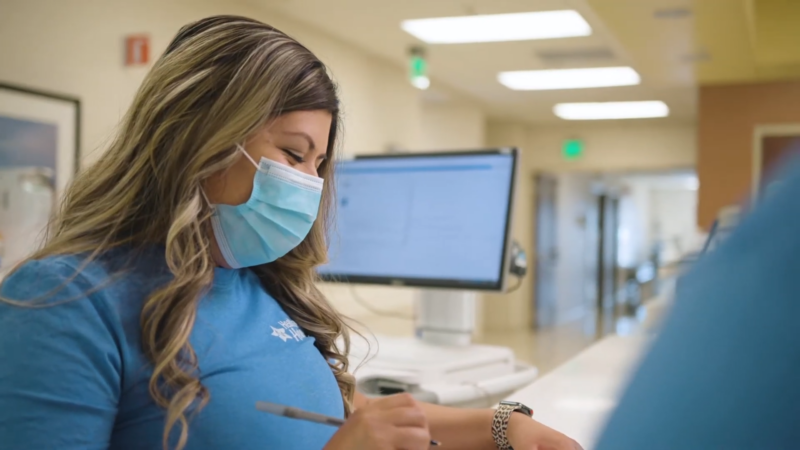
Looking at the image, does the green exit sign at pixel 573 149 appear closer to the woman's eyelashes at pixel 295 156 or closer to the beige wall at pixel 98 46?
the beige wall at pixel 98 46

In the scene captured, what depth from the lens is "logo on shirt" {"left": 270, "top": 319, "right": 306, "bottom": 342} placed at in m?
1.01

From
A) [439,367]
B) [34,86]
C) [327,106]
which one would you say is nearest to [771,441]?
[327,106]

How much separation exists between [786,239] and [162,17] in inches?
163

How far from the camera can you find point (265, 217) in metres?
1.06

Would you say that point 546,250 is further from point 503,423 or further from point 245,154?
point 245,154

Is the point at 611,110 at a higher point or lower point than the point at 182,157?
higher

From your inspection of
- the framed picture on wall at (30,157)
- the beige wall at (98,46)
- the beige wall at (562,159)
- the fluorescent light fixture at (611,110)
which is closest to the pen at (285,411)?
the beige wall at (98,46)

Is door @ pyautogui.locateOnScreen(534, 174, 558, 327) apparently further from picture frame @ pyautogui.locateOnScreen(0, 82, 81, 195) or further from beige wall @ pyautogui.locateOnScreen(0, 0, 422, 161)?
picture frame @ pyautogui.locateOnScreen(0, 82, 81, 195)

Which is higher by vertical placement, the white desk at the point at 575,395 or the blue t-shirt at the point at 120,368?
the blue t-shirt at the point at 120,368

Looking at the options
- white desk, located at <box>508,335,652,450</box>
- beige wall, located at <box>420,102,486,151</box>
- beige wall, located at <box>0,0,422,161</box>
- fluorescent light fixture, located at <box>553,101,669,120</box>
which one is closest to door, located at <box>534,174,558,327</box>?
fluorescent light fixture, located at <box>553,101,669,120</box>

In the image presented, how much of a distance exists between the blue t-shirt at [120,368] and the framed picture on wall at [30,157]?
240 cm

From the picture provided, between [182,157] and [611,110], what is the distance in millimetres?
8308

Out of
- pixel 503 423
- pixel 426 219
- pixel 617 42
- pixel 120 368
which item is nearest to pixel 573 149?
pixel 617 42

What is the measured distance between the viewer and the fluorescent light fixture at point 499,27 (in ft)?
16.4
